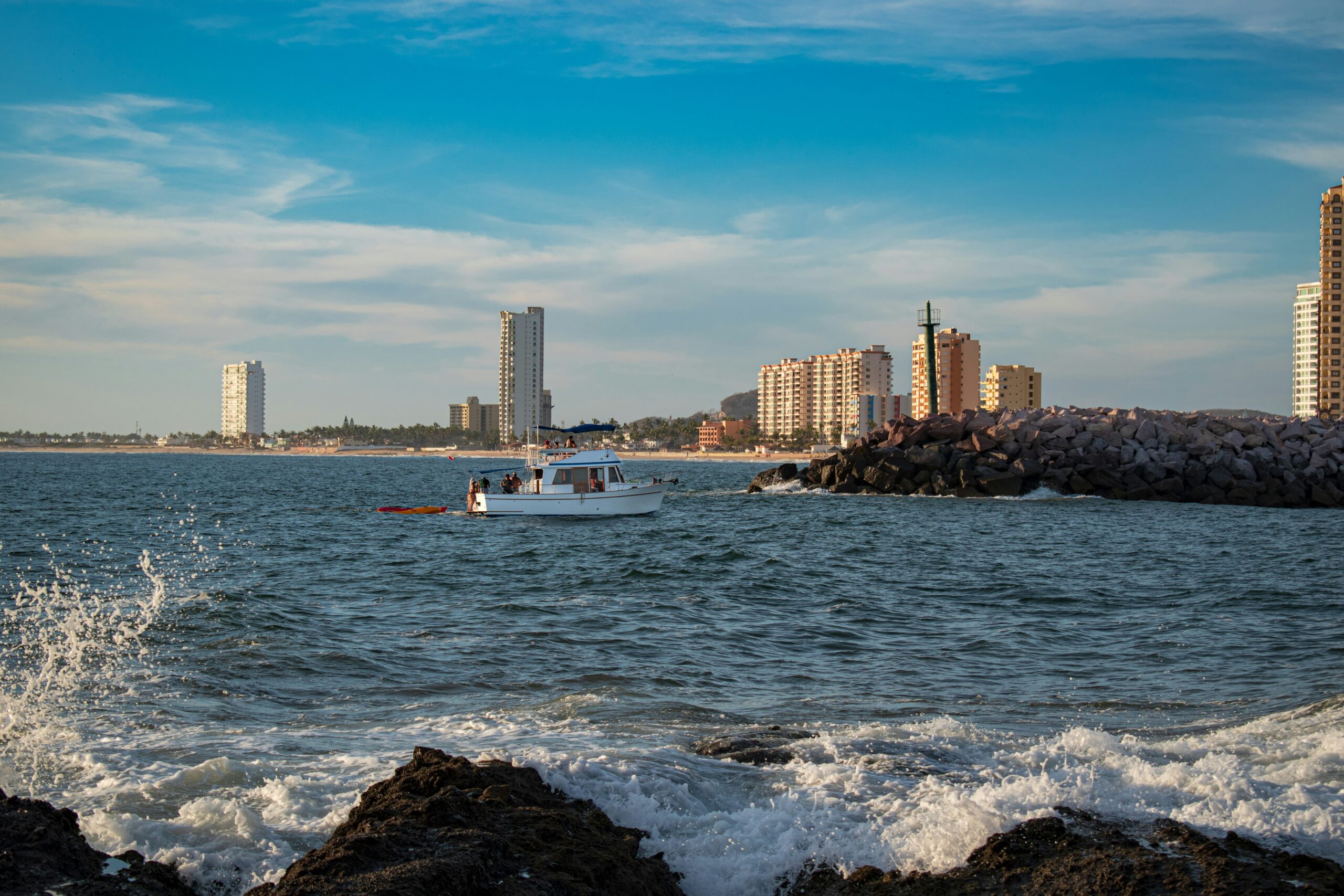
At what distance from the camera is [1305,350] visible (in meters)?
112

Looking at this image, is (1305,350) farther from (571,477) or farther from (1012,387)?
(571,477)

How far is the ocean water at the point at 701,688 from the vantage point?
21.0 ft

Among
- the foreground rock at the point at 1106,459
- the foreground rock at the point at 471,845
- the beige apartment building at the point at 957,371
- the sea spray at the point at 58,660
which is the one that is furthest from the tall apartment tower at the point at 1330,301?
the foreground rock at the point at 471,845

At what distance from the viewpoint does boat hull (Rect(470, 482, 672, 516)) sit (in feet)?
119

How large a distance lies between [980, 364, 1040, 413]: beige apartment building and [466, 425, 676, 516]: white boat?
459 ft

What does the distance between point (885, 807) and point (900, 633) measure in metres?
8.05

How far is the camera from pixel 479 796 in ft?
20.1

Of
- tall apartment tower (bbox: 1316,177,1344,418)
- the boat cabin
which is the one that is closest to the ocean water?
the boat cabin

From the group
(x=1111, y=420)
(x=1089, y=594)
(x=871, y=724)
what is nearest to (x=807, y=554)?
(x=1089, y=594)

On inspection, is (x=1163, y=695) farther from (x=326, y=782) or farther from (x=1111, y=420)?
(x=1111, y=420)

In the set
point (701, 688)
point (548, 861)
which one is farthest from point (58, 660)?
point (548, 861)

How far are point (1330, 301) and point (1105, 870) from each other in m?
103

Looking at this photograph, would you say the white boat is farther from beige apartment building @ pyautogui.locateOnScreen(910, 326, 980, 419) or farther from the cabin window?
beige apartment building @ pyautogui.locateOnScreen(910, 326, 980, 419)

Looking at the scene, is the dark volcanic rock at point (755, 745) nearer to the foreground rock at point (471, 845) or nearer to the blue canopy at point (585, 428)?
the foreground rock at point (471, 845)
